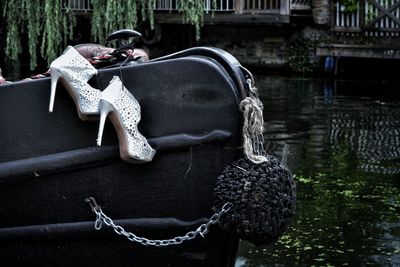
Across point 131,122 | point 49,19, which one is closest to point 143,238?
point 131,122

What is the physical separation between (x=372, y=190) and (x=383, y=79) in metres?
14.0

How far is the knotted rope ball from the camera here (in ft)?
14.3

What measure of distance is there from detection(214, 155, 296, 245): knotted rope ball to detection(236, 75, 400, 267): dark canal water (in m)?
1.44

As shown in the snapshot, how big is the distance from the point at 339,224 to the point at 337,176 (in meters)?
1.95

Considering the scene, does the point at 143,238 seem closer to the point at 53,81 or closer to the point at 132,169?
the point at 132,169

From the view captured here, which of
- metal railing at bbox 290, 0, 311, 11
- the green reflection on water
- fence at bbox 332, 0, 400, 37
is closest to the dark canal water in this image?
the green reflection on water

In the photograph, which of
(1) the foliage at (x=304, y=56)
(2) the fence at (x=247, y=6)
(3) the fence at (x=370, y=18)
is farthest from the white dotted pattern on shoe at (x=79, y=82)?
(1) the foliage at (x=304, y=56)

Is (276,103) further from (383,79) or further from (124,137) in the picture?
(124,137)

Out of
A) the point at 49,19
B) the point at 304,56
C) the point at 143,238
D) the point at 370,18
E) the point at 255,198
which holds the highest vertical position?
the point at 49,19

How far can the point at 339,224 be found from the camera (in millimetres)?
6910

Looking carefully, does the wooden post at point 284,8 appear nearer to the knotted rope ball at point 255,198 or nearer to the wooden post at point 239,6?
the wooden post at point 239,6

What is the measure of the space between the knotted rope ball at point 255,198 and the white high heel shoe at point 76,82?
793 millimetres

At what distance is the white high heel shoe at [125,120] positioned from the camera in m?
4.41

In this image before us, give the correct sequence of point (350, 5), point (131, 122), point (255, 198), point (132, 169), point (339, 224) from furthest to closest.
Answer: point (350, 5) < point (339, 224) < point (132, 169) < point (131, 122) < point (255, 198)
